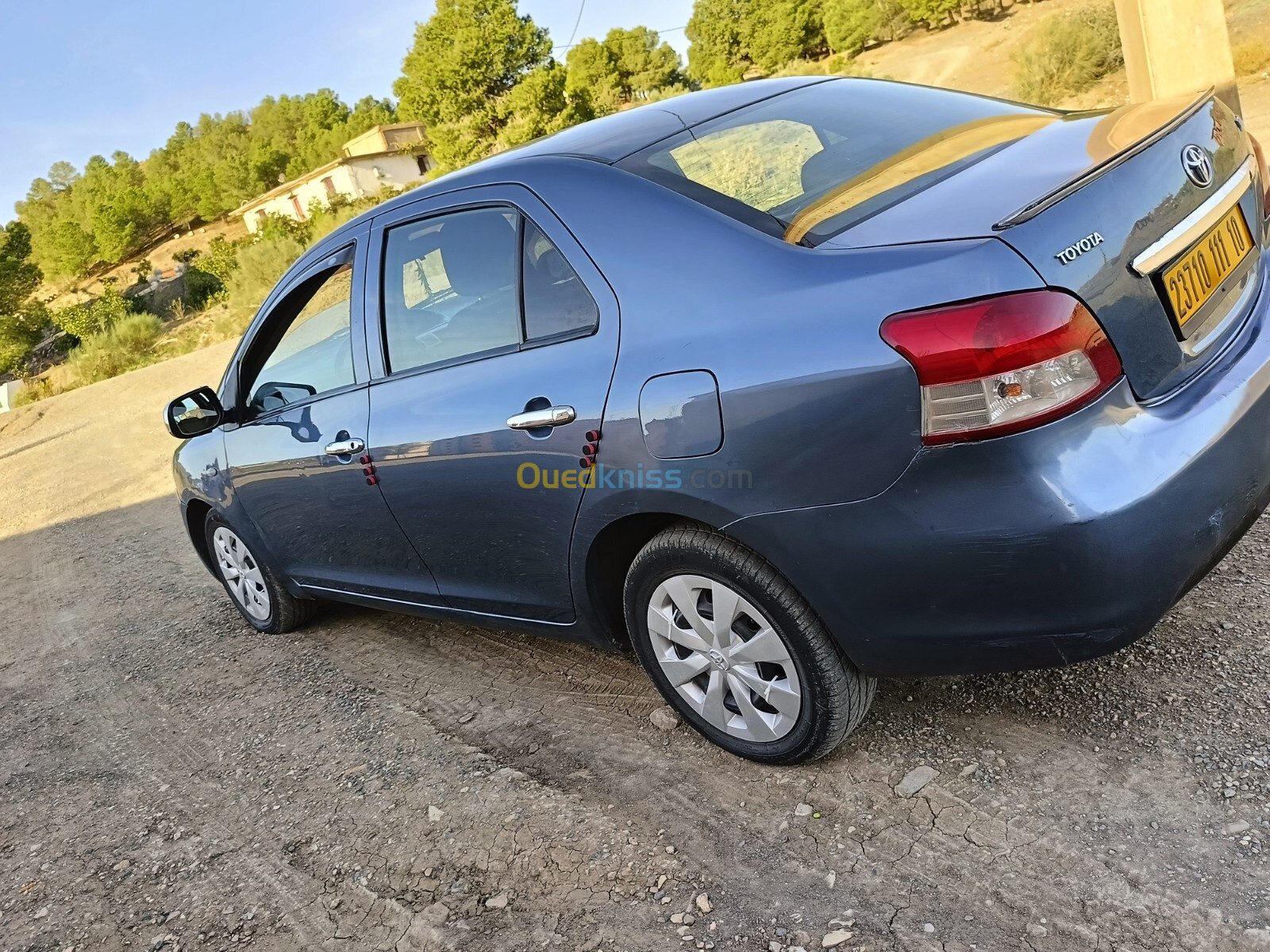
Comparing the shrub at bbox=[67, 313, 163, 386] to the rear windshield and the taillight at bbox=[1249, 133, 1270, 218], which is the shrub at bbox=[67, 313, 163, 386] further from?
the taillight at bbox=[1249, 133, 1270, 218]

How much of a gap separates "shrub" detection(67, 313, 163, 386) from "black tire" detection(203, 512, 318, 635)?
20311 millimetres

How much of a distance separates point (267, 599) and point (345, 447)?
61.0 inches

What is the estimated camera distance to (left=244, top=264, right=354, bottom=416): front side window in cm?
348

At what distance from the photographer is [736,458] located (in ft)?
7.16

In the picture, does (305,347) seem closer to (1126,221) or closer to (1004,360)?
(1004,360)

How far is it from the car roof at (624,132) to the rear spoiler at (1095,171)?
1.11 meters

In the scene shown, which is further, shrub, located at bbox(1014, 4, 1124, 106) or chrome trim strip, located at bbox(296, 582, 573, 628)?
shrub, located at bbox(1014, 4, 1124, 106)

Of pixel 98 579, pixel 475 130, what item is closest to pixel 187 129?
pixel 475 130

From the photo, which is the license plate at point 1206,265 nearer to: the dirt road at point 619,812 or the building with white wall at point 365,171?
the dirt road at point 619,812

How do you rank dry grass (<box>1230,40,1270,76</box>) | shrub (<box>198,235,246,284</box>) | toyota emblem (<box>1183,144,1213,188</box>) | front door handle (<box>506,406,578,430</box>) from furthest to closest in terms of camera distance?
shrub (<box>198,235,246,284</box>)
dry grass (<box>1230,40,1270,76</box>)
front door handle (<box>506,406,578,430</box>)
toyota emblem (<box>1183,144,1213,188</box>)

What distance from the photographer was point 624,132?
2.80 meters

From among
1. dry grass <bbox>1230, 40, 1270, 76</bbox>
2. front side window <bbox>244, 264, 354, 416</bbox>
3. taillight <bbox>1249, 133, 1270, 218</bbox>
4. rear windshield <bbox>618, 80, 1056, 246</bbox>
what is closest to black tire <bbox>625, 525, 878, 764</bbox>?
rear windshield <bbox>618, 80, 1056, 246</bbox>

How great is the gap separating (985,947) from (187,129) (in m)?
132

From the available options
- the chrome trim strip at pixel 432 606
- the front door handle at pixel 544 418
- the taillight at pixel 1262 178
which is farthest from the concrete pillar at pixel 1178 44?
the chrome trim strip at pixel 432 606
